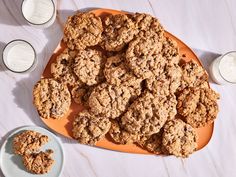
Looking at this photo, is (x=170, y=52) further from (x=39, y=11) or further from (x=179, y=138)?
(x=39, y=11)

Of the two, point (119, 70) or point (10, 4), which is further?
point (10, 4)

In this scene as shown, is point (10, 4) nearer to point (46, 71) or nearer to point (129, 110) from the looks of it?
point (46, 71)

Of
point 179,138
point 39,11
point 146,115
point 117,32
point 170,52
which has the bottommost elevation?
point 179,138

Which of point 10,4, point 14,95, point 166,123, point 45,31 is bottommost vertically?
point 166,123

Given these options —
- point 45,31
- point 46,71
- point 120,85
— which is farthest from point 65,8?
point 120,85

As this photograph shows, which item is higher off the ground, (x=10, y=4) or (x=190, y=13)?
(x=10, y=4)

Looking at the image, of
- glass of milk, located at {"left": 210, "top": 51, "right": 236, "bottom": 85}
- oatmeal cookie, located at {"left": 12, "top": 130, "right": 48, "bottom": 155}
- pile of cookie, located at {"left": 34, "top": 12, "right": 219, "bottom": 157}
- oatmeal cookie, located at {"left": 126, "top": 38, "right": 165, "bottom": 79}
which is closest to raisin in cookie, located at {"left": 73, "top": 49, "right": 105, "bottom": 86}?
pile of cookie, located at {"left": 34, "top": 12, "right": 219, "bottom": 157}

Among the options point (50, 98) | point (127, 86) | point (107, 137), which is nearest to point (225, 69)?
point (127, 86)
